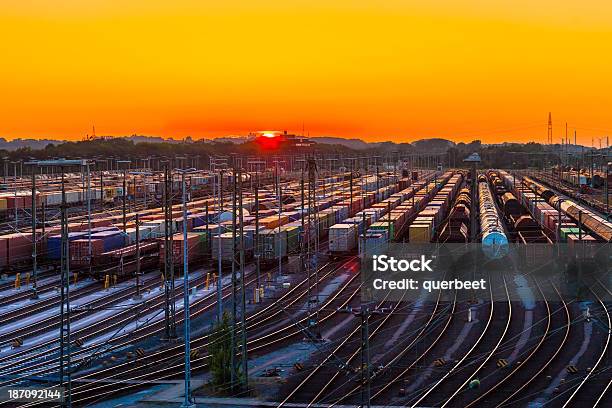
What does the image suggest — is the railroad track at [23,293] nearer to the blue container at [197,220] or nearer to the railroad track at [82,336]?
the railroad track at [82,336]

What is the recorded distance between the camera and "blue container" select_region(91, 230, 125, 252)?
3184 centimetres

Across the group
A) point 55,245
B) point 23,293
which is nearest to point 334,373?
point 23,293

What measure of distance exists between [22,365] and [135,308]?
628 cm

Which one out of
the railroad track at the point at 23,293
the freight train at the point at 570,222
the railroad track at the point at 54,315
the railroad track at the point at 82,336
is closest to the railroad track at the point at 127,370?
the railroad track at the point at 82,336

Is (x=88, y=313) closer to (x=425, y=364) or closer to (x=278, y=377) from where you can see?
(x=278, y=377)

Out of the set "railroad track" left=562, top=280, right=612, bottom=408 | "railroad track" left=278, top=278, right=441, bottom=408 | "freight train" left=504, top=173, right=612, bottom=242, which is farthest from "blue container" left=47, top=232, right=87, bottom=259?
"railroad track" left=562, top=280, right=612, bottom=408

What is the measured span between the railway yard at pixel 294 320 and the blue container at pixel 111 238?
11 centimetres

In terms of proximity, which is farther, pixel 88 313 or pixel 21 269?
pixel 21 269

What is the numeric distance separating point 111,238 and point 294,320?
12454mm

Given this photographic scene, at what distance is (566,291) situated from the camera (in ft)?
88.4

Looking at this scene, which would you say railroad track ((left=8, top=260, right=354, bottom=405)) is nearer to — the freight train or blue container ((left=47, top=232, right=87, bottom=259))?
blue container ((left=47, top=232, right=87, bottom=259))

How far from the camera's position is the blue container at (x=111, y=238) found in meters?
31.8

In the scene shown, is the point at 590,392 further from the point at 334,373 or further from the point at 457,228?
the point at 457,228

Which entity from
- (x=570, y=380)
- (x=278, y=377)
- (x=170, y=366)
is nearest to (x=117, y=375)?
(x=170, y=366)
